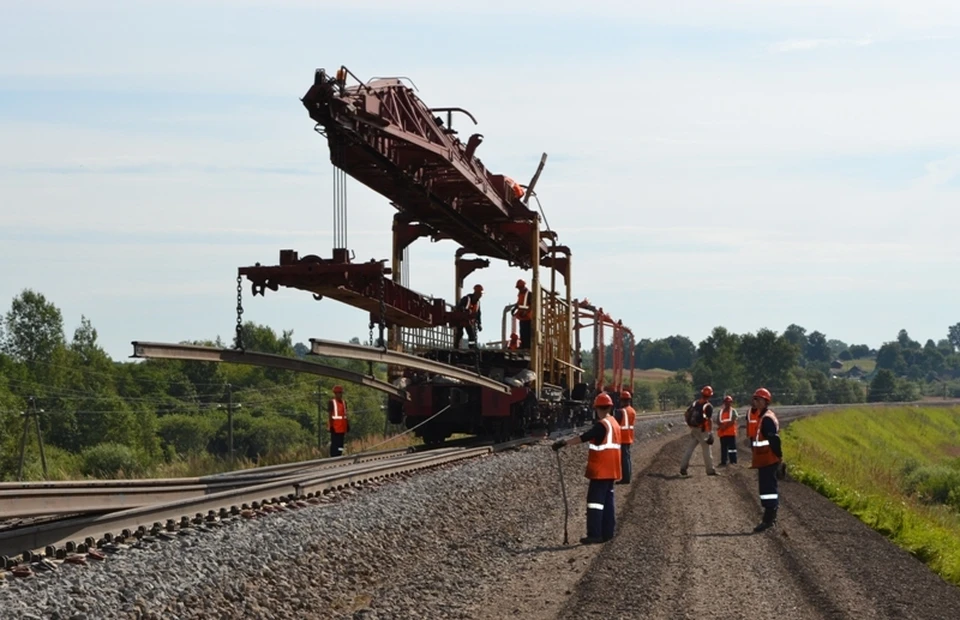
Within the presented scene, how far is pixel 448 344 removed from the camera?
942 inches

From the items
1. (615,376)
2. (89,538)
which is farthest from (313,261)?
(615,376)

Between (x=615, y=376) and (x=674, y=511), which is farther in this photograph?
(x=615, y=376)

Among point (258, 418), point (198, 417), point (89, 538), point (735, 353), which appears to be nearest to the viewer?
point (89, 538)

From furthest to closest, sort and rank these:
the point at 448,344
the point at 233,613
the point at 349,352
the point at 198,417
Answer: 1. the point at 198,417
2. the point at 448,344
3. the point at 349,352
4. the point at 233,613

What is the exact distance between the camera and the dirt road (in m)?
9.77

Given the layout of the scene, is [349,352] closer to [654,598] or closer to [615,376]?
[654,598]

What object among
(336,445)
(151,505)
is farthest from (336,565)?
(336,445)

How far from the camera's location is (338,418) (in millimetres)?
22281

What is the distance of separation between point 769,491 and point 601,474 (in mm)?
2570

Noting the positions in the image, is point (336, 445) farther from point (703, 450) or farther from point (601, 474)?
point (601, 474)

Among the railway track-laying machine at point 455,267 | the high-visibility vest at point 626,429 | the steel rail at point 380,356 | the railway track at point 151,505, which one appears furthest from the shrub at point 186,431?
the railway track at point 151,505

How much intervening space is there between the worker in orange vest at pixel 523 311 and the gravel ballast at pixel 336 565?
28.7 ft

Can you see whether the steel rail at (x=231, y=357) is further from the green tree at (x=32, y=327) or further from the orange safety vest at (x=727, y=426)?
the green tree at (x=32, y=327)

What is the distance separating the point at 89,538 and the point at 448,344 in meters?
14.5
